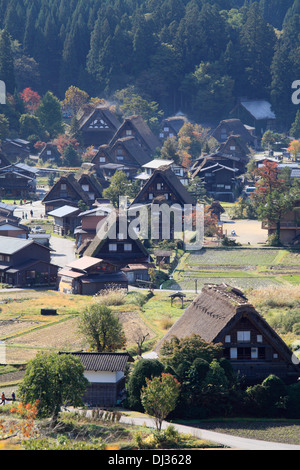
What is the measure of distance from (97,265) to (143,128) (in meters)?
47.9

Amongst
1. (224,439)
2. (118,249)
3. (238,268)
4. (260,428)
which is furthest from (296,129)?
(224,439)

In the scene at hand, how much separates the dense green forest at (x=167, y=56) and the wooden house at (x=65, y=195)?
4249 centimetres

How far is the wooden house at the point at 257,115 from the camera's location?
11488 centimetres

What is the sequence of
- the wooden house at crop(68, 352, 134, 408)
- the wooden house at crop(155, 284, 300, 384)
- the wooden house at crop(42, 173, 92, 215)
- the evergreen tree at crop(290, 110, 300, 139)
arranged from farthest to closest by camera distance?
1. the evergreen tree at crop(290, 110, 300, 139)
2. the wooden house at crop(42, 173, 92, 215)
3. the wooden house at crop(155, 284, 300, 384)
4. the wooden house at crop(68, 352, 134, 408)

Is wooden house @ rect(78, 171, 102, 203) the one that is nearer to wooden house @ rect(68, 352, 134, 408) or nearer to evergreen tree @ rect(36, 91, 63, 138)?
evergreen tree @ rect(36, 91, 63, 138)

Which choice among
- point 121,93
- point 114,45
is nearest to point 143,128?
point 121,93

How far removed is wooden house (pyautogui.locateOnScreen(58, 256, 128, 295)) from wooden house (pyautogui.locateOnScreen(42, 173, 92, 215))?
21.7 m

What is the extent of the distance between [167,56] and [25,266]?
2718 inches

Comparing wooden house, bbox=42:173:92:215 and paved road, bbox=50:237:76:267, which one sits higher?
wooden house, bbox=42:173:92:215

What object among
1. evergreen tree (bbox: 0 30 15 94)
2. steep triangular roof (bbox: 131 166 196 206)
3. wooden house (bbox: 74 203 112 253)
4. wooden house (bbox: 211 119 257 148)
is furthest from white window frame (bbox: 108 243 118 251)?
evergreen tree (bbox: 0 30 15 94)

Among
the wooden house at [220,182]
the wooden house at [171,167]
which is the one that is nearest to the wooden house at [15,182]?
the wooden house at [171,167]

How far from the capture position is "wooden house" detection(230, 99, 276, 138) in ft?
377

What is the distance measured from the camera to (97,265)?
55.2 meters

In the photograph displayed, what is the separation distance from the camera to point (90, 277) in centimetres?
5462
